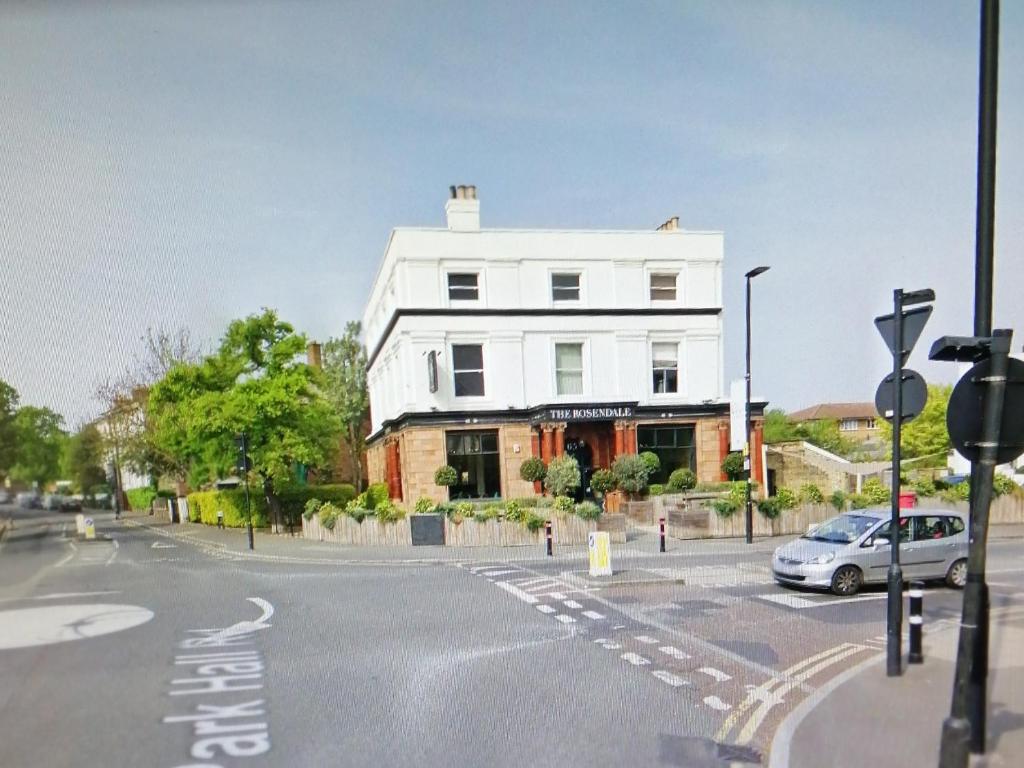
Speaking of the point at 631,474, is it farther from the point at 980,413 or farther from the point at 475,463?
the point at 980,413

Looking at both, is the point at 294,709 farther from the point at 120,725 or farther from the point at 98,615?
the point at 98,615

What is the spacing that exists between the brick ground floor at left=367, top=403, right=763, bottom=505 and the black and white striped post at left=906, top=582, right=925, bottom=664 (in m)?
20.0

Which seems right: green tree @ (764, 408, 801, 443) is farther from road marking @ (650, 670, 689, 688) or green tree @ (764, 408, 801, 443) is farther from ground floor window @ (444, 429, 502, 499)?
road marking @ (650, 670, 689, 688)

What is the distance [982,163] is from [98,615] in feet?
41.4

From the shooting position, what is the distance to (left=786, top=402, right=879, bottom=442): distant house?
7119 centimetres

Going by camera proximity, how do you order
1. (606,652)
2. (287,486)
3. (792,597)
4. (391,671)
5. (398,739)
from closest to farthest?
(398,739), (391,671), (606,652), (792,597), (287,486)

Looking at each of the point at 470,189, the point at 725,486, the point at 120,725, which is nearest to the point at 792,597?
the point at 120,725

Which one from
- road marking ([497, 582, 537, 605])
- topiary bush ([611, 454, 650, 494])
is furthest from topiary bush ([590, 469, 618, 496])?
road marking ([497, 582, 537, 605])

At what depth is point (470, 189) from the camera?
94.1 ft

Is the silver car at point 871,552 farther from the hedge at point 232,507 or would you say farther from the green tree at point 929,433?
the green tree at point 929,433

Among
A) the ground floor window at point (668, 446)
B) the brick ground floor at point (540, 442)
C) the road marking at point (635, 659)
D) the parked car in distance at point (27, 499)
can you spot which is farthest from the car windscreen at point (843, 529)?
the ground floor window at point (668, 446)

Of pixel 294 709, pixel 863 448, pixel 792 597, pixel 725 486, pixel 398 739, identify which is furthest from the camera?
pixel 863 448

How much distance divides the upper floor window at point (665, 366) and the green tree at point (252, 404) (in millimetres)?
14300

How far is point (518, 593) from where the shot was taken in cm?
1215
